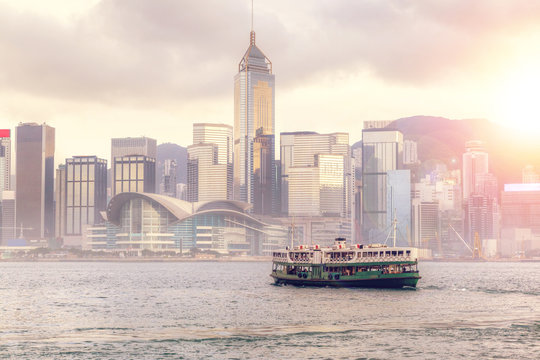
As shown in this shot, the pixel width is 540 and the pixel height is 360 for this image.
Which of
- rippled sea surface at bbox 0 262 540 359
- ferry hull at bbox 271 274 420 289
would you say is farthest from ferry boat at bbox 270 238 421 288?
rippled sea surface at bbox 0 262 540 359

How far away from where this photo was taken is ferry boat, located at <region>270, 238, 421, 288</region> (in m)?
130

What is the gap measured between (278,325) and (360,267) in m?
45.0

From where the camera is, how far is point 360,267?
131375 mm

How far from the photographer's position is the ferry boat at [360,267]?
129500 mm

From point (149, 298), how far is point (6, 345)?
5654cm

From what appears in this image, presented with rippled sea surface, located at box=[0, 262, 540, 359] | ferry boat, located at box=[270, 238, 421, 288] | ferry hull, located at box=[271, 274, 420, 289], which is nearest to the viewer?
rippled sea surface, located at box=[0, 262, 540, 359]

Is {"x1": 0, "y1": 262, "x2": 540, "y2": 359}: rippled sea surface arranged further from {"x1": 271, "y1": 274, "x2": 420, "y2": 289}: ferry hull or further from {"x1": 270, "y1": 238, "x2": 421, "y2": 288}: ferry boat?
{"x1": 270, "y1": 238, "x2": 421, "y2": 288}: ferry boat

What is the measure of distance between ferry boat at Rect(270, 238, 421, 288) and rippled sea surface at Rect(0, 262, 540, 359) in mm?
1910

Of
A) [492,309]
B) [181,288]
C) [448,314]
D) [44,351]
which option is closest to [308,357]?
[44,351]

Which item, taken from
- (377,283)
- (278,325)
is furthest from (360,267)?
(278,325)

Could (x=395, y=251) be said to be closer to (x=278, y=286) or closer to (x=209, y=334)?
(x=278, y=286)

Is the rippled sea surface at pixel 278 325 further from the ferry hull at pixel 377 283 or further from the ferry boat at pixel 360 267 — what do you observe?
the ferry boat at pixel 360 267

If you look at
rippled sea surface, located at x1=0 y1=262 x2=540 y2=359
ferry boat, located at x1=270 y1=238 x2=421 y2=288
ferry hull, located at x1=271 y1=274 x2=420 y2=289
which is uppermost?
ferry boat, located at x1=270 y1=238 x2=421 y2=288

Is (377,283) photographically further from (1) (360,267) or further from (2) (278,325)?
(2) (278,325)
